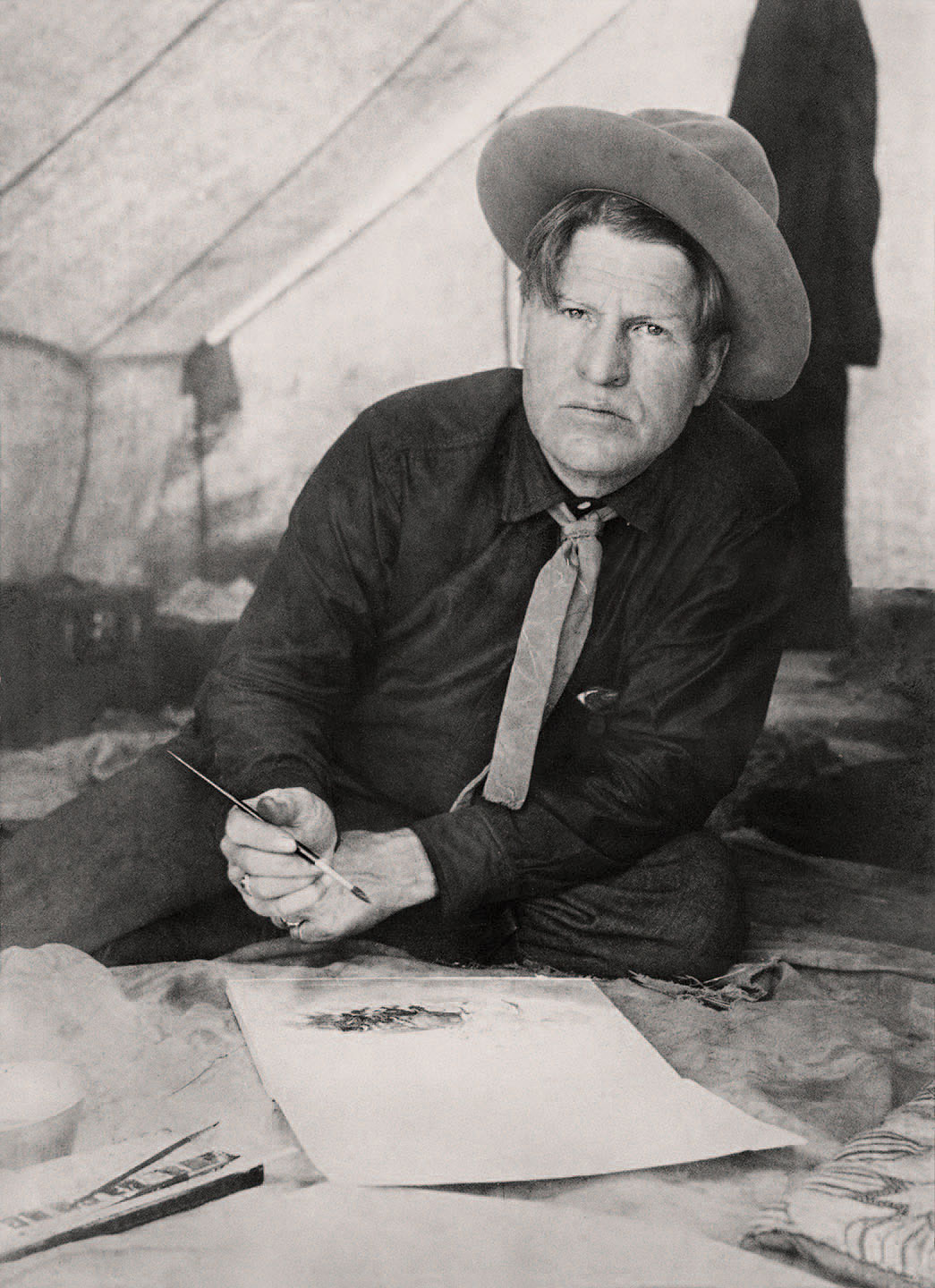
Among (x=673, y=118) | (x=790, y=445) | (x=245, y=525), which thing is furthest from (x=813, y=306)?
(x=245, y=525)

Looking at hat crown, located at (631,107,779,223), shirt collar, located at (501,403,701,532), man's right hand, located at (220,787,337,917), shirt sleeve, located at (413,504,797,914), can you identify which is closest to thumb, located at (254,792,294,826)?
man's right hand, located at (220,787,337,917)

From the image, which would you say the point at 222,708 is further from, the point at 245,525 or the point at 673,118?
the point at 673,118

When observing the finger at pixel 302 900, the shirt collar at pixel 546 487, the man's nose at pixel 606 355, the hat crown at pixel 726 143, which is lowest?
the finger at pixel 302 900

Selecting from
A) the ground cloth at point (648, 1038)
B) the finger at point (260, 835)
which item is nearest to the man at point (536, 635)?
the finger at point (260, 835)

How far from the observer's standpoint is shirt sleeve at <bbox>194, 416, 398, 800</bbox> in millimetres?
1662

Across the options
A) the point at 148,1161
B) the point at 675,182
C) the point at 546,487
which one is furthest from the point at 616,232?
the point at 148,1161

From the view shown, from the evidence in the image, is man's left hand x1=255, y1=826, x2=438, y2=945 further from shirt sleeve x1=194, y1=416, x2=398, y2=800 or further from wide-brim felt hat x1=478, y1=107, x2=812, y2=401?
wide-brim felt hat x1=478, y1=107, x2=812, y2=401

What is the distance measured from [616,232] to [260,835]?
82 cm

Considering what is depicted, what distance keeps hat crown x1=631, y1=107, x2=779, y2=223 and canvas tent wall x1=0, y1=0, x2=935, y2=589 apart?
3 centimetres

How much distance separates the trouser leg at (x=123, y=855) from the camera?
65.6 inches

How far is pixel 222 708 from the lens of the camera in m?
1.66

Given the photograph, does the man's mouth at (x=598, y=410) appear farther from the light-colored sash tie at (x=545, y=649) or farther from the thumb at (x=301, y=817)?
the thumb at (x=301, y=817)

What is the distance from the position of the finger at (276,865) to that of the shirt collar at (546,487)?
0.49m

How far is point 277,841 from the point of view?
1566 millimetres
